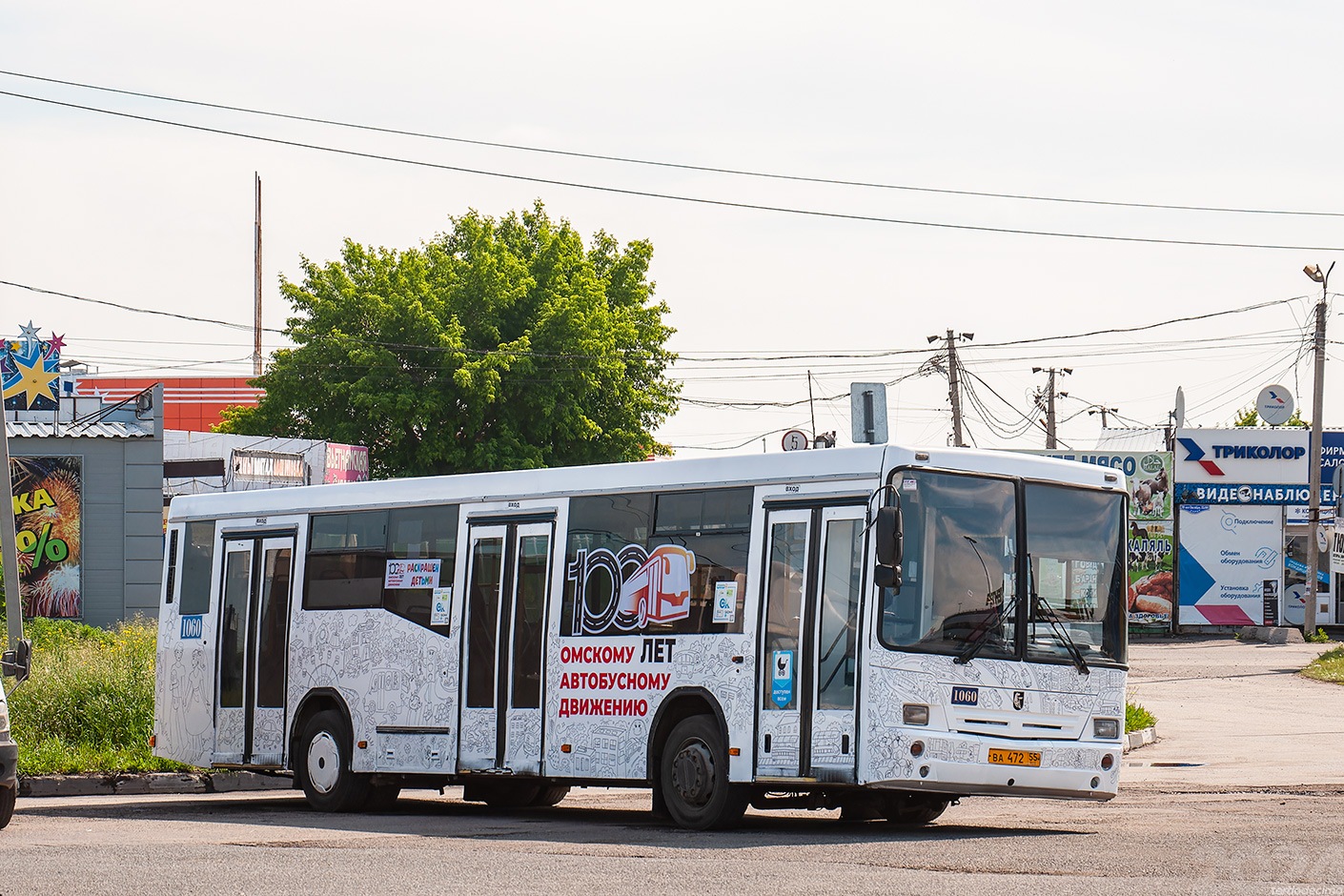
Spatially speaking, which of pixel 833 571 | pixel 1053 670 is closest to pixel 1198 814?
pixel 1053 670

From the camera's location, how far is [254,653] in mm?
16156

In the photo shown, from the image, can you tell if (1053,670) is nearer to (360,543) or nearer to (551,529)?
(551,529)

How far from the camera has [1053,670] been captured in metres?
12.1

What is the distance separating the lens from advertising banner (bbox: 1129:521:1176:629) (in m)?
48.2

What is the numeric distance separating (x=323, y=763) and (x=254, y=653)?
56.3 inches

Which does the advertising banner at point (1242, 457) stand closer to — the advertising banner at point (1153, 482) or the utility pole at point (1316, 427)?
the advertising banner at point (1153, 482)

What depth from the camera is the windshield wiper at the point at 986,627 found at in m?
11.7

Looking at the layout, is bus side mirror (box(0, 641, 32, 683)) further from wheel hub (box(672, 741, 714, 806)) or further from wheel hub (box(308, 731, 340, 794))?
wheel hub (box(672, 741, 714, 806))

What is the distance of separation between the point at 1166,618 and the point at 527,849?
132ft

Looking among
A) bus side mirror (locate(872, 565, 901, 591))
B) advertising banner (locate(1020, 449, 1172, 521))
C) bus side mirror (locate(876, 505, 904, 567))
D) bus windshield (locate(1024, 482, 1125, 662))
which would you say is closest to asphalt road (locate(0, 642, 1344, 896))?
bus windshield (locate(1024, 482, 1125, 662))

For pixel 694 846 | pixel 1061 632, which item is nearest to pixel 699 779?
pixel 694 846

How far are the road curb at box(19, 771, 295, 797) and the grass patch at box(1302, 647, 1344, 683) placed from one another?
67.3 ft

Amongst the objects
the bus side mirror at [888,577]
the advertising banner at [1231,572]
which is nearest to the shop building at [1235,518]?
the advertising banner at [1231,572]

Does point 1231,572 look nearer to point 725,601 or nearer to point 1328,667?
point 1328,667
